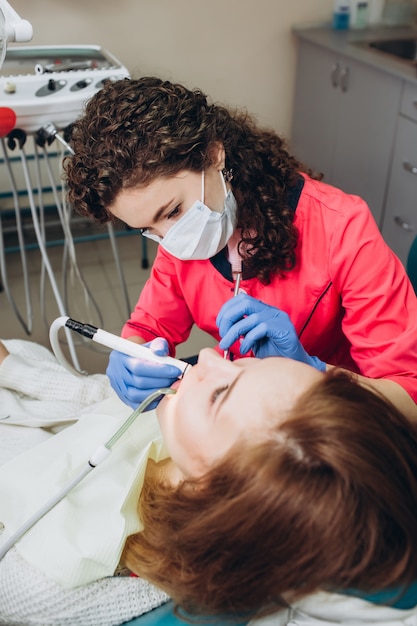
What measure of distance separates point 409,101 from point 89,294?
1572 mm

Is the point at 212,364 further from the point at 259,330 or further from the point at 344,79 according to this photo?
the point at 344,79

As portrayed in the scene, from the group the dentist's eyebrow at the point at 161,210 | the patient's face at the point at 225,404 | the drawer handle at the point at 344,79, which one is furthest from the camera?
the drawer handle at the point at 344,79

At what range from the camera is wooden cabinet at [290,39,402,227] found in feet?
9.16

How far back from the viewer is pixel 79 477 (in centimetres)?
111

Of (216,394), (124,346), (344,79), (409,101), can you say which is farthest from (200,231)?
(344,79)

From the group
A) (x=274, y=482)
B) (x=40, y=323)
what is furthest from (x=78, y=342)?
(x=274, y=482)

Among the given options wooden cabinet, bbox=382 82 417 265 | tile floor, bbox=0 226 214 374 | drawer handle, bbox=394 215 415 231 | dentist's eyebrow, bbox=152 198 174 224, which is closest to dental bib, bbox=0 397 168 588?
dentist's eyebrow, bbox=152 198 174 224

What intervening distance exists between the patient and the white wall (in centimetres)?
238

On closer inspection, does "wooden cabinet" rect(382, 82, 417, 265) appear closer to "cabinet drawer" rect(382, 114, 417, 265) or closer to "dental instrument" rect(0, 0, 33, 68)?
"cabinet drawer" rect(382, 114, 417, 265)

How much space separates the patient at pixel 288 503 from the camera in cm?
82

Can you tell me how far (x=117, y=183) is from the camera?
3.88ft

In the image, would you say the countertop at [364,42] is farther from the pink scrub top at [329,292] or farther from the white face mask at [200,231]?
the white face mask at [200,231]

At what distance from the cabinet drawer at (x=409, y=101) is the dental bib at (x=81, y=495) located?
6.26 feet

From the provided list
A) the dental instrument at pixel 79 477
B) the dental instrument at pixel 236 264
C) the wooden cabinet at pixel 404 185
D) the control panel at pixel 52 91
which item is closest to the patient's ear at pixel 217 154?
the dental instrument at pixel 236 264
